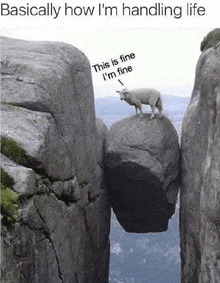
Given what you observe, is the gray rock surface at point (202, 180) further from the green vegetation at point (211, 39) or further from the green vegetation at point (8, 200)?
the green vegetation at point (8, 200)

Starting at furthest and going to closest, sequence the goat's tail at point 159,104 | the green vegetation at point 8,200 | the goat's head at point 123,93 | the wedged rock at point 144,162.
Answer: the goat's tail at point 159,104 → the goat's head at point 123,93 → the wedged rock at point 144,162 → the green vegetation at point 8,200

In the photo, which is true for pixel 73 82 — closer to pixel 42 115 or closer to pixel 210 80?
pixel 42 115

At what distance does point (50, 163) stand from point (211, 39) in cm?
703

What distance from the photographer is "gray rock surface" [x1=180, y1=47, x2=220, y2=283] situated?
944 cm

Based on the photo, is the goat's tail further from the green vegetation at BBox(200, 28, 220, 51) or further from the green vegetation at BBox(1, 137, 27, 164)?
the green vegetation at BBox(1, 137, 27, 164)

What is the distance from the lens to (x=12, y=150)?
813 centimetres

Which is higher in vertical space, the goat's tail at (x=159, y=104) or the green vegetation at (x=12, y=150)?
the green vegetation at (x=12, y=150)

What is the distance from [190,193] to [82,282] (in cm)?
442

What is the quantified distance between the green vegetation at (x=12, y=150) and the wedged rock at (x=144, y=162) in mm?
6155

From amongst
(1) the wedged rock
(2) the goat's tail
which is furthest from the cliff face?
(2) the goat's tail

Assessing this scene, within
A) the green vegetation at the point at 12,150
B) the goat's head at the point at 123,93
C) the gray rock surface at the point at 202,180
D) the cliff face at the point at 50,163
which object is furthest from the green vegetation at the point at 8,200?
the goat's head at the point at 123,93

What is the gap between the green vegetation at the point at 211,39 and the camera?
12229 millimetres

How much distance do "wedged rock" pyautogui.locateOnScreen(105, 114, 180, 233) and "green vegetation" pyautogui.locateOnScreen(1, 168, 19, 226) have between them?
6.68 metres

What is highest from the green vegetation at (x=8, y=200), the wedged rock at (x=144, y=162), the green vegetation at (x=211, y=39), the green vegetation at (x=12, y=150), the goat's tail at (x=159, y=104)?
the green vegetation at (x=211, y=39)
